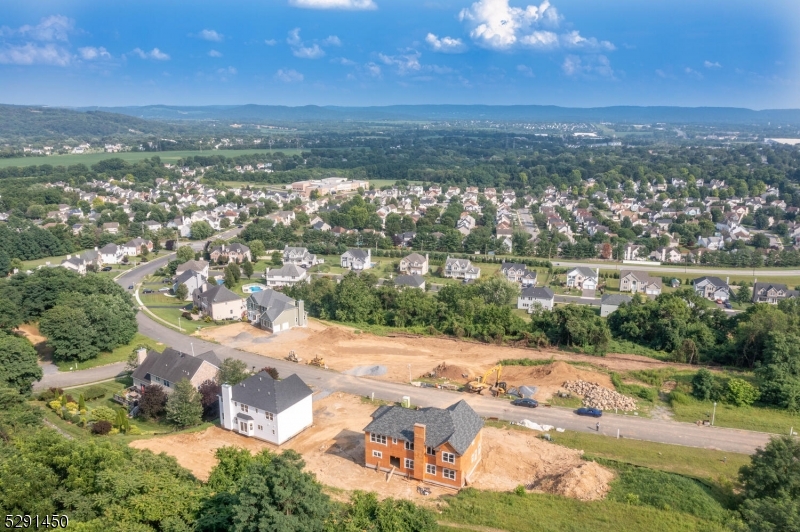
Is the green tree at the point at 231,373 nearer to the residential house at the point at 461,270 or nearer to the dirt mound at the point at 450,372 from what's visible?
the dirt mound at the point at 450,372

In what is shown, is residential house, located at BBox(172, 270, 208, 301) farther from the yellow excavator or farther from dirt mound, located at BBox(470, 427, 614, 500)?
dirt mound, located at BBox(470, 427, 614, 500)

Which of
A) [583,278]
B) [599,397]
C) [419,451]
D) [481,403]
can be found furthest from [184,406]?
[583,278]

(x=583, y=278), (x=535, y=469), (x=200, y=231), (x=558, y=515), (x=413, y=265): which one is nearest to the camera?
(x=558, y=515)

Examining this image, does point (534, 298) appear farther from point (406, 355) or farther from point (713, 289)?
point (713, 289)

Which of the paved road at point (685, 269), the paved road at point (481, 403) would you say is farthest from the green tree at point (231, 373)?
the paved road at point (685, 269)

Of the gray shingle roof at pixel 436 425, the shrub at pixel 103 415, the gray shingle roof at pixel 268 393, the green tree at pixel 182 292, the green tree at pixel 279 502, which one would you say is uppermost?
the green tree at pixel 279 502

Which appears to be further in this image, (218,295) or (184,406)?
(218,295)

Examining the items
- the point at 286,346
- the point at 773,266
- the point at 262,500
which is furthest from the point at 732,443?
the point at 773,266
